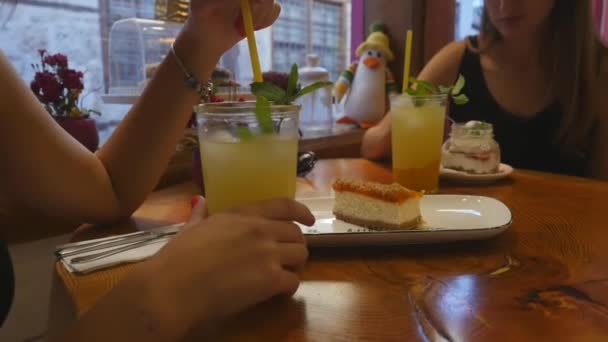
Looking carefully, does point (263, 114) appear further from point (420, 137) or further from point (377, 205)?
point (420, 137)

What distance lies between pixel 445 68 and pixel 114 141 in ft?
4.78

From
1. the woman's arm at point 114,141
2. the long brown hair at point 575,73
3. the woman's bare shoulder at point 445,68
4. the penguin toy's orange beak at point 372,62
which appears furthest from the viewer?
the penguin toy's orange beak at point 372,62

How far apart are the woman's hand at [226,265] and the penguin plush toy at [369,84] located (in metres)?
2.05

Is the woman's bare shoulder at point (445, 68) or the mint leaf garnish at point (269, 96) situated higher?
the woman's bare shoulder at point (445, 68)

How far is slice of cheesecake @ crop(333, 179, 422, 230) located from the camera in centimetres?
85

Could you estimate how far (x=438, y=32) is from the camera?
9.28ft

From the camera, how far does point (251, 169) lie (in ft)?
2.52

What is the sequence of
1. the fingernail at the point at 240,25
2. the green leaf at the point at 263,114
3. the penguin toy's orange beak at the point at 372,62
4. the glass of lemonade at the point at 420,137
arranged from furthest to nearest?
the penguin toy's orange beak at the point at 372,62 → the glass of lemonade at the point at 420,137 → the fingernail at the point at 240,25 → the green leaf at the point at 263,114

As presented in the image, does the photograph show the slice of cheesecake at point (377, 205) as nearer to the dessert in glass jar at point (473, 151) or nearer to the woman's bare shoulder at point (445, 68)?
the dessert in glass jar at point (473, 151)

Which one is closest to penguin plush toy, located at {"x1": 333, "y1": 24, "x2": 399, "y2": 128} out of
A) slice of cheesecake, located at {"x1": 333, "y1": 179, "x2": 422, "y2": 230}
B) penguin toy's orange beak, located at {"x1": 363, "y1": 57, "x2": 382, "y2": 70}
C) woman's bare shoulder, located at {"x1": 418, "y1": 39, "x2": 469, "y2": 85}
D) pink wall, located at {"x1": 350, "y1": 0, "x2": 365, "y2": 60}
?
penguin toy's orange beak, located at {"x1": 363, "y1": 57, "x2": 382, "y2": 70}

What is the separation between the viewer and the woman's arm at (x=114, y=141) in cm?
92

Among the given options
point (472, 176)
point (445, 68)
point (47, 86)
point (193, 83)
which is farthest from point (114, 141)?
point (445, 68)

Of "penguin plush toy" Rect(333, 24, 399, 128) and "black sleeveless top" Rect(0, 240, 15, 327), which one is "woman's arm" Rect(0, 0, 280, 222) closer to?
"black sleeveless top" Rect(0, 240, 15, 327)

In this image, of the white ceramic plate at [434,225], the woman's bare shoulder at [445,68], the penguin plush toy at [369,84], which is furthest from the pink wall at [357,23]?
the white ceramic plate at [434,225]
